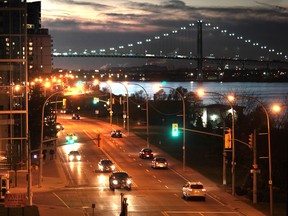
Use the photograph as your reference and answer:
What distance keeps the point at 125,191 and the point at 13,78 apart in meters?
18.3

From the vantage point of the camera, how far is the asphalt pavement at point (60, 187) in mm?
41688

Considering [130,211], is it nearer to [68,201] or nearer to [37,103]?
[68,201]

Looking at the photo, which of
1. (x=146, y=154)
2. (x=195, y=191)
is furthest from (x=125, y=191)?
(x=146, y=154)

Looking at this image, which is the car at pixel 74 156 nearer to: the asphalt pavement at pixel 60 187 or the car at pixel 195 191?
the asphalt pavement at pixel 60 187

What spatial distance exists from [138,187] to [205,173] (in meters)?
11.6

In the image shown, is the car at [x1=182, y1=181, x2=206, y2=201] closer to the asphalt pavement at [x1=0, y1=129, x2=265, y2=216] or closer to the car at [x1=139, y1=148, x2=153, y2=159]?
the asphalt pavement at [x1=0, y1=129, x2=265, y2=216]

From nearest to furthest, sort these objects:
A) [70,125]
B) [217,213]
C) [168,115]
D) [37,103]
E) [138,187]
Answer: [217,213], [138,187], [37,103], [70,125], [168,115]

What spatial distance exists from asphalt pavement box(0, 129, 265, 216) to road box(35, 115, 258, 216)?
1.64 feet

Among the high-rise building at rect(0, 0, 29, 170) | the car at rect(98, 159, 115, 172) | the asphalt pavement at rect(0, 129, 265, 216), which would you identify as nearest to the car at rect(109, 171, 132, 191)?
the asphalt pavement at rect(0, 129, 265, 216)

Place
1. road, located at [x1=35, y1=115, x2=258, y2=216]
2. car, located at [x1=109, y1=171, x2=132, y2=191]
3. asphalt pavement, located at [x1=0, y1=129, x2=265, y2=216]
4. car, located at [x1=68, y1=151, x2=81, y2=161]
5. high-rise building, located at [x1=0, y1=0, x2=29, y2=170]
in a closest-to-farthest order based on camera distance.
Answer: asphalt pavement, located at [x1=0, y1=129, x2=265, y2=216] < road, located at [x1=35, y1=115, x2=258, y2=216] < car, located at [x1=109, y1=171, x2=132, y2=191] < high-rise building, located at [x1=0, y1=0, x2=29, y2=170] < car, located at [x1=68, y1=151, x2=81, y2=161]

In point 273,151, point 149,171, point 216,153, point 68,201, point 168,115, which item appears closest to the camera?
point 68,201

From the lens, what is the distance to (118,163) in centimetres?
6950

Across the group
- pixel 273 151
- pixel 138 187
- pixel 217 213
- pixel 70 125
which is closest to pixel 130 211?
pixel 217 213

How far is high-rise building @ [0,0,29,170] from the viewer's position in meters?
63.4
